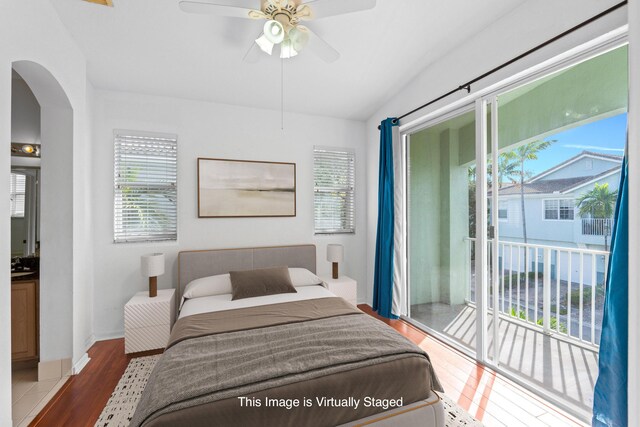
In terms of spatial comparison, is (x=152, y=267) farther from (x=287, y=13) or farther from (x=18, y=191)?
(x=287, y=13)

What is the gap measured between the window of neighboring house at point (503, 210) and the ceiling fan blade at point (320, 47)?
182 centimetres

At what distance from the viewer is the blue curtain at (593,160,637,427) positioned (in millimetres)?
1482

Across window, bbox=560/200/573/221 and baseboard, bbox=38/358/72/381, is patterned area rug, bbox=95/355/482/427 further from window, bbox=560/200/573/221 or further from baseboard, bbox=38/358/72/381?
window, bbox=560/200/573/221

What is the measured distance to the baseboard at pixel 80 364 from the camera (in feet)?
7.80

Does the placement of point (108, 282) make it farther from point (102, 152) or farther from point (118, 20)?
point (118, 20)

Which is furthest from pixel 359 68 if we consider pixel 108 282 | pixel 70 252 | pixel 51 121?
pixel 108 282

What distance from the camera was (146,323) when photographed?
2746mm

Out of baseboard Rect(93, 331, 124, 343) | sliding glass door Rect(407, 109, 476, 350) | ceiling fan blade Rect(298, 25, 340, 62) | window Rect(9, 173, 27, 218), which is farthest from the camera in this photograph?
baseboard Rect(93, 331, 124, 343)

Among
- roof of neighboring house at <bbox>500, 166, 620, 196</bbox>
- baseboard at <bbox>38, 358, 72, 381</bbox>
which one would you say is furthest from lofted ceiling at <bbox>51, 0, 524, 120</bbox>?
baseboard at <bbox>38, 358, 72, 381</bbox>

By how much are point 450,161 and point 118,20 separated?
3118 mm

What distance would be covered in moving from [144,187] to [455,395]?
3.62m

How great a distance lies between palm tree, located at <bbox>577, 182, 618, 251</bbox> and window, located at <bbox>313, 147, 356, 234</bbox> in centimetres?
262

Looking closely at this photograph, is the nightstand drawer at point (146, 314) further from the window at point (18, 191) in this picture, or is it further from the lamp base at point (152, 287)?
the window at point (18, 191)

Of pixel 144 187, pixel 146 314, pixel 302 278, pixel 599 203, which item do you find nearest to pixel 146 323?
pixel 146 314
